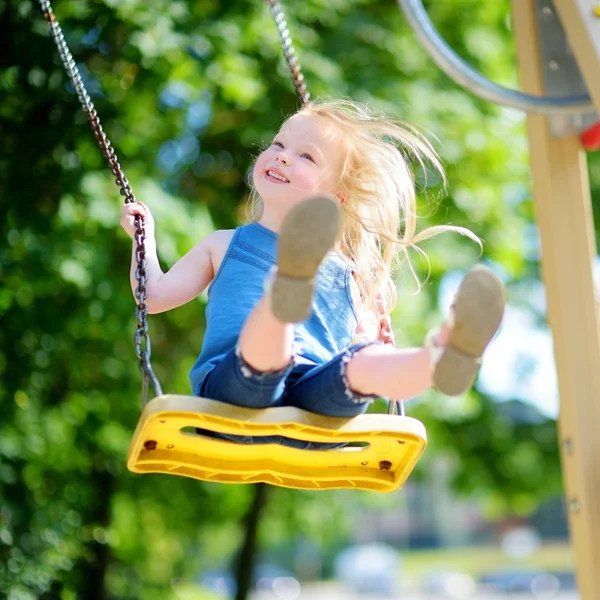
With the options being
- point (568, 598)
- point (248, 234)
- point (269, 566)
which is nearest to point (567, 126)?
point (248, 234)

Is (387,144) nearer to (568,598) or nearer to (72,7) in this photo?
(72,7)

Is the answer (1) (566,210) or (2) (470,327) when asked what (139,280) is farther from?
(1) (566,210)

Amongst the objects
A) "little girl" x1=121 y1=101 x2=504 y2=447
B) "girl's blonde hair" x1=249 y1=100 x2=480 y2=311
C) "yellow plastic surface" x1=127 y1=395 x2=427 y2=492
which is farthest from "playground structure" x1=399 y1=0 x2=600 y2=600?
"yellow plastic surface" x1=127 y1=395 x2=427 y2=492

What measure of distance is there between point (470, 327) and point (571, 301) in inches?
64.1

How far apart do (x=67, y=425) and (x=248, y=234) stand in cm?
395

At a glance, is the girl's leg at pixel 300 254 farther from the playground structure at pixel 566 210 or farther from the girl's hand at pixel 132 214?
the playground structure at pixel 566 210

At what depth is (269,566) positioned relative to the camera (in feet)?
140

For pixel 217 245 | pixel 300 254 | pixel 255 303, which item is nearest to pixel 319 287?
pixel 255 303

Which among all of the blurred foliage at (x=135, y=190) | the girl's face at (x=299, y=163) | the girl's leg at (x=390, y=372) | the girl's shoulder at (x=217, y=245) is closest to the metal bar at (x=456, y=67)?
the girl's face at (x=299, y=163)

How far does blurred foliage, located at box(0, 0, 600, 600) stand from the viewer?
568cm

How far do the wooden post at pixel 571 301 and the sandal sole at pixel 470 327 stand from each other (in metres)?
1.51

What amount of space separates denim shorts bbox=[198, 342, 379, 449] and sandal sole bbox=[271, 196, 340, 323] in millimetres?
283

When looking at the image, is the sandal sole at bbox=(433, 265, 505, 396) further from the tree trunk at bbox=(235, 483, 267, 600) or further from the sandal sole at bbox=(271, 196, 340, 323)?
the tree trunk at bbox=(235, 483, 267, 600)

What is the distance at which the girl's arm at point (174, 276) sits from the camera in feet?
9.16
